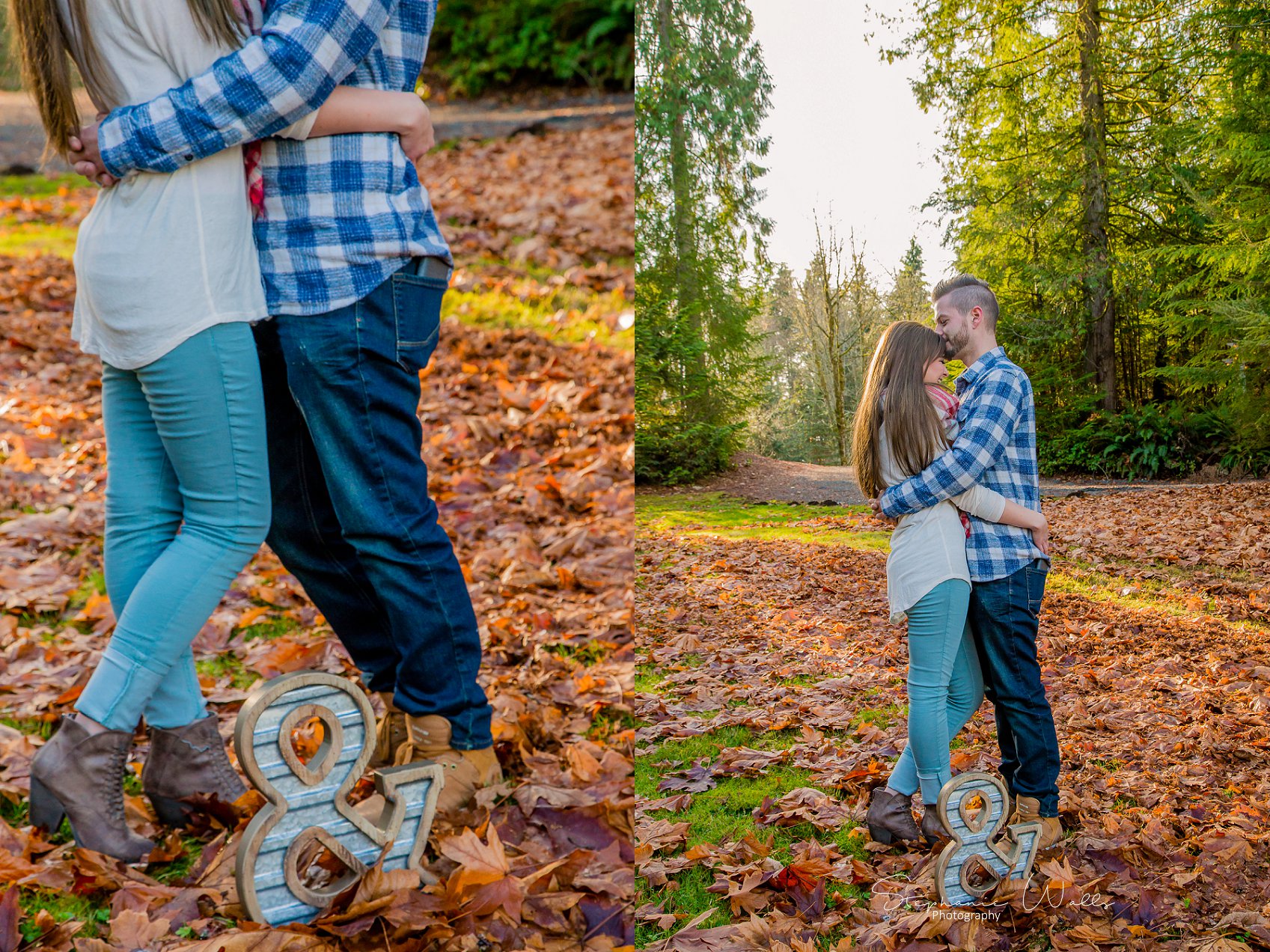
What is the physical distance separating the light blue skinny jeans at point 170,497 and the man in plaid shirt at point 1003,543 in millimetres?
1164

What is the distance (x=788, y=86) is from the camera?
1550mm

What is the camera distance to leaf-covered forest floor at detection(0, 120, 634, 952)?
5.84 ft

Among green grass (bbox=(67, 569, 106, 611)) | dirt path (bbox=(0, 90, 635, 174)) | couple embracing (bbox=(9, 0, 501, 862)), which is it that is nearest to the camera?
couple embracing (bbox=(9, 0, 501, 862))

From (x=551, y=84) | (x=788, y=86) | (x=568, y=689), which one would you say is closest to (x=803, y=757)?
(x=788, y=86)

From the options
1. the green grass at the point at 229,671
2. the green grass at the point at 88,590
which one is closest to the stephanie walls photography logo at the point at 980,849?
the green grass at the point at 229,671

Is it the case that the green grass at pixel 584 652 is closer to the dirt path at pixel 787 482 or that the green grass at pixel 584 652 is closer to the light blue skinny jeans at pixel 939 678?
the dirt path at pixel 787 482

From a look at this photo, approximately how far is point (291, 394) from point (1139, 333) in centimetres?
137

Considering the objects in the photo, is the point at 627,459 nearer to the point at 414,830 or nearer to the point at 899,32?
the point at 414,830

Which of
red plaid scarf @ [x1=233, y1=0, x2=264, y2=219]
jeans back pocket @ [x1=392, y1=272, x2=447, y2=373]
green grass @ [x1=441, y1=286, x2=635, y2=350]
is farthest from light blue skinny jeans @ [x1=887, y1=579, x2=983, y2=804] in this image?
green grass @ [x1=441, y1=286, x2=635, y2=350]

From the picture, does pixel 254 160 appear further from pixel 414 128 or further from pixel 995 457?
pixel 995 457

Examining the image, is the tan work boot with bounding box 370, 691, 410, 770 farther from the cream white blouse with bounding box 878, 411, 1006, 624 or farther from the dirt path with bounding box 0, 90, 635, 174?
the dirt path with bounding box 0, 90, 635, 174

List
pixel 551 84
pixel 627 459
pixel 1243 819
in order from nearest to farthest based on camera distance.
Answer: pixel 1243 819 → pixel 627 459 → pixel 551 84

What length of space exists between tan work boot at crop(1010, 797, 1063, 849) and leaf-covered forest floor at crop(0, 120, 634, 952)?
705 millimetres

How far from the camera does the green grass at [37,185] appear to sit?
1007cm
